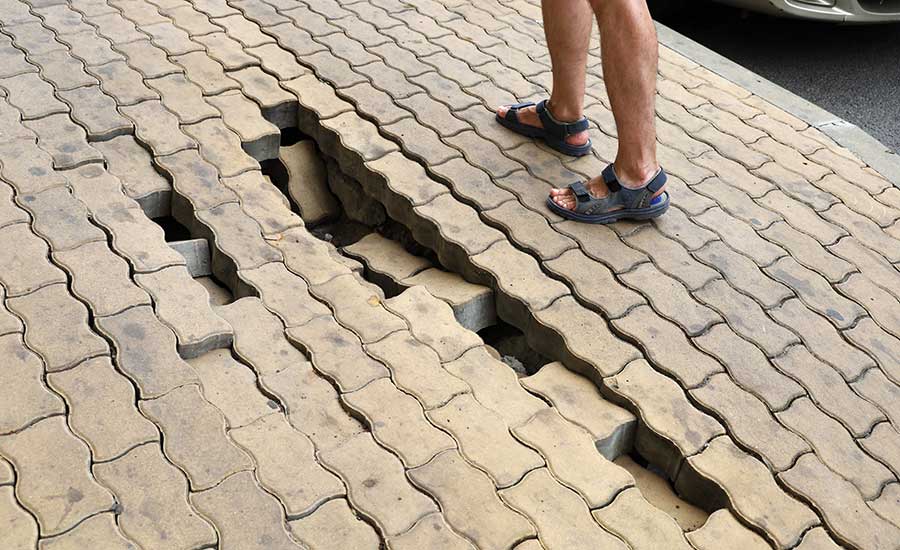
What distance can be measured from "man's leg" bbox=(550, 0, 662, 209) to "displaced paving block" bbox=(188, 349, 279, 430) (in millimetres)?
1339

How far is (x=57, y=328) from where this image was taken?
2602mm

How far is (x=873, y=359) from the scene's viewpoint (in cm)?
298

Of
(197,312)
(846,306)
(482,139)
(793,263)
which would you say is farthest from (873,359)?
(197,312)

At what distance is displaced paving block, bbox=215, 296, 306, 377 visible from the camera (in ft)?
8.77

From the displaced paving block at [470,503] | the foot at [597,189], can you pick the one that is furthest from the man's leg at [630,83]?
the displaced paving block at [470,503]

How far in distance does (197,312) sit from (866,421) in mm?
1964

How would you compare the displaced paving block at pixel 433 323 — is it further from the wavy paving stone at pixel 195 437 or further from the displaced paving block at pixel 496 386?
the wavy paving stone at pixel 195 437

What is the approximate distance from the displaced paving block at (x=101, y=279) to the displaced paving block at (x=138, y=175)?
0.35 meters

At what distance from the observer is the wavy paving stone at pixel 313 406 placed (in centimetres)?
248

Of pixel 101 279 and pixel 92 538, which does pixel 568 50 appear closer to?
pixel 101 279

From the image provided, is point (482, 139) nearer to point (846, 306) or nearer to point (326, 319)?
point (326, 319)

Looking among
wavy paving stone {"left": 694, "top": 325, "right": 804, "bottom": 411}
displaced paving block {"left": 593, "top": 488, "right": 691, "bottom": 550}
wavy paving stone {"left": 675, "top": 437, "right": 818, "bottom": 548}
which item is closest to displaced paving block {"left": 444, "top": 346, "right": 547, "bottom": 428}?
displaced paving block {"left": 593, "top": 488, "right": 691, "bottom": 550}

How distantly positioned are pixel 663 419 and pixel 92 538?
4.96 ft

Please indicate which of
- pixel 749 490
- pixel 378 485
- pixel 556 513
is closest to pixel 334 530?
pixel 378 485
